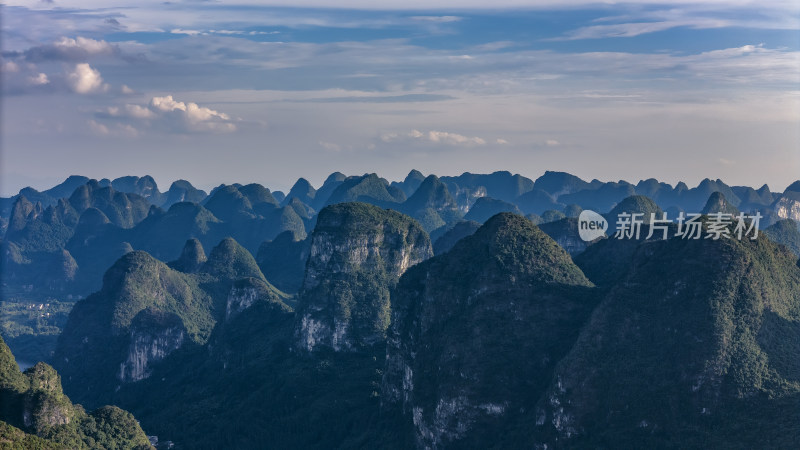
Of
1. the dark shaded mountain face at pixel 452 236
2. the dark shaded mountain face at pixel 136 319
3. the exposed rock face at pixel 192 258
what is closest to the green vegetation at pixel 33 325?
the dark shaded mountain face at pixel 136 319

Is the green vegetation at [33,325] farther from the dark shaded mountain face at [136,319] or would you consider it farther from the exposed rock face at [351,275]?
the exposed rock face at [351,275]

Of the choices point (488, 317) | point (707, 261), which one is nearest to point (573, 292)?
point (488, 317)

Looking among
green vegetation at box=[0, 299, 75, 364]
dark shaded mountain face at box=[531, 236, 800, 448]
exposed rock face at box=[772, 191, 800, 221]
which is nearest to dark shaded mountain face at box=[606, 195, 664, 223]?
exposed rock face at box=[772, 191, 800, 221]

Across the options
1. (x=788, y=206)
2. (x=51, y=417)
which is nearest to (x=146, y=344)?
(x=51, y=417)

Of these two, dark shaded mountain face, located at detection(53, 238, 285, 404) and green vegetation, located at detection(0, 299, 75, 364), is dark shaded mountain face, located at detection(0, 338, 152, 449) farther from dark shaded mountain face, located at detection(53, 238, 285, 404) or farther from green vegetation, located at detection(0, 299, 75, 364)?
green vegetation, located at detection(0, 299, 75, 364)

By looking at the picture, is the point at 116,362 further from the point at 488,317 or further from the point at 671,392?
the point at 671,392

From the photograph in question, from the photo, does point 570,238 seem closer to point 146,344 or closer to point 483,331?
point 483,331

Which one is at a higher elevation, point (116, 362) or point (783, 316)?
point (783, 316)
